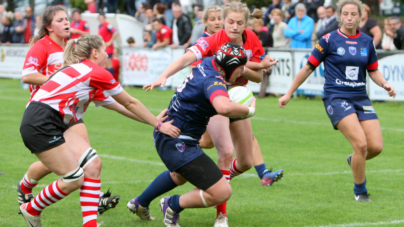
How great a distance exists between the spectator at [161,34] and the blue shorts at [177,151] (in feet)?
44.8

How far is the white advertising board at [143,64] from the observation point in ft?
60.1

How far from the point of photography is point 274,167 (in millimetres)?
7879

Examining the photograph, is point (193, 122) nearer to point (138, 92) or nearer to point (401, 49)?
point (401, 49)

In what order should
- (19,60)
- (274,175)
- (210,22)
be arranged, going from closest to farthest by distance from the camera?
(210,22)
(274,175)
(19,60)

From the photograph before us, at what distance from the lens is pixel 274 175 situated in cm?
675

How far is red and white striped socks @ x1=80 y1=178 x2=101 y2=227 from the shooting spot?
471 centimetres

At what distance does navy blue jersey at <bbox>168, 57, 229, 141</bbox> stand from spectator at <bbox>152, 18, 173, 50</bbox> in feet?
44.4

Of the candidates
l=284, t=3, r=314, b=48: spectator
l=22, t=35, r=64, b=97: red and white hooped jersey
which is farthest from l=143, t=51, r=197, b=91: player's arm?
l=284, t=3, r=314, b=48: spectator

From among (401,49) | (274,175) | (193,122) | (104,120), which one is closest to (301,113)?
(401,49)

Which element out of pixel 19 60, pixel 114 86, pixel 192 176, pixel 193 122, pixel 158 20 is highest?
pixel 114 86

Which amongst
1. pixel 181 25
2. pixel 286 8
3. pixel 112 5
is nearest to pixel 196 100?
pixel 286 8

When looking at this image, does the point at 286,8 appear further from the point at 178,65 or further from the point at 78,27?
the point at 178,65

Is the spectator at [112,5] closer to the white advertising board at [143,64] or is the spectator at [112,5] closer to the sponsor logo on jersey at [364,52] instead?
the white advertising board at [143,64]

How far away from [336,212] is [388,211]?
20.7 inches
